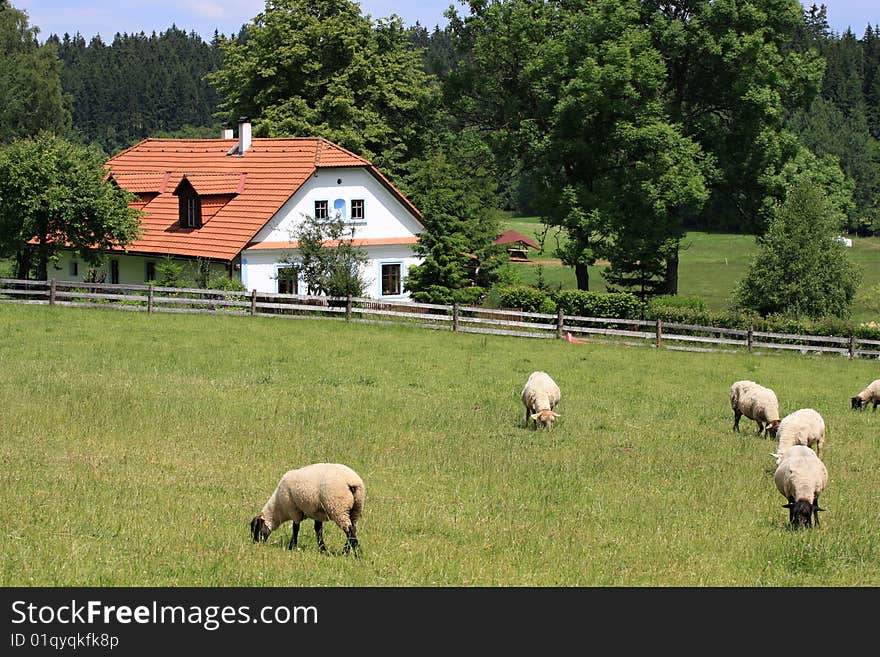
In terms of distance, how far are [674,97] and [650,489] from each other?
35.7 metres

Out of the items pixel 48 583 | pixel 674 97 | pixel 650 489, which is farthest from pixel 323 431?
pixel 674 97

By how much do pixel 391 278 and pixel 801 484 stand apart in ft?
121

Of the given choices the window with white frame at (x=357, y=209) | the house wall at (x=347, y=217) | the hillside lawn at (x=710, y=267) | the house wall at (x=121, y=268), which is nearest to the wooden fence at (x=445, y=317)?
the house wall at (x=121, y=268)

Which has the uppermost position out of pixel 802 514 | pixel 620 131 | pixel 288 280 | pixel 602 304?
pixel 620 131

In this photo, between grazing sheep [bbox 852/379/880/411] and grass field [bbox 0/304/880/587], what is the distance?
682mm

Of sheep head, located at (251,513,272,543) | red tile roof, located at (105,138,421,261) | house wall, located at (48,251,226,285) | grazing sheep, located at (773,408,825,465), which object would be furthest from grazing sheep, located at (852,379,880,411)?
house wall, located at (48,251,226,285)

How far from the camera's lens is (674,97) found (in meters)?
49.8

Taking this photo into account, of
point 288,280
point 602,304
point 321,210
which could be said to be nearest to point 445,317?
point 602,304

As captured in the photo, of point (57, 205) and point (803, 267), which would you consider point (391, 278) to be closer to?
point (57, 205)

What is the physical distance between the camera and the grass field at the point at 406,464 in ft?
40.4

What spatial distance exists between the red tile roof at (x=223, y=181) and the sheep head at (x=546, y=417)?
2507 centimetres

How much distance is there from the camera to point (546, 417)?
2209cm

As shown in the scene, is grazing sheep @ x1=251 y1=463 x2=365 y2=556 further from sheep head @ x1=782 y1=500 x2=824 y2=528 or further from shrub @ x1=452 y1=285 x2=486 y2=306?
shrub @ x1=452 y1=285 x2=486 y2=306

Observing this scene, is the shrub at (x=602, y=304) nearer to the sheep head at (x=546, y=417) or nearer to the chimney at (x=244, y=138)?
the chimney at (x=244, y=138)
